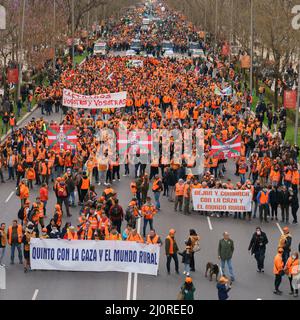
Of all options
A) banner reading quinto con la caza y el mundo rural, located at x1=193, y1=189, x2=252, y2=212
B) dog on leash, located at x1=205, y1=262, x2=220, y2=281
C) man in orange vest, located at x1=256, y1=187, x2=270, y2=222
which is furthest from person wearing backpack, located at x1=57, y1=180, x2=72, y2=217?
dog on leash, located at x1=205, y1=262, x2=220, y2=281

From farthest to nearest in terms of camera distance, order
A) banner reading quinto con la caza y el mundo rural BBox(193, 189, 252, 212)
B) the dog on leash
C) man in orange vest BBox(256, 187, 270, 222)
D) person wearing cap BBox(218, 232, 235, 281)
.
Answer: banner reading quinto con la caza y el mundo rural BBox(193, 189, 252, 212), man in orange vest BBox(256, 187, 270, 222), person wearing cap BBox(218, 232, 235, 281), the dog on leash

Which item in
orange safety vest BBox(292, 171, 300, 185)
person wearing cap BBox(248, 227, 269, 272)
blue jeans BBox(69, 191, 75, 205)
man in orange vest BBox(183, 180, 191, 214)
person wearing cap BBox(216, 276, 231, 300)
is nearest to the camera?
person wearing cap BBox(216, 276, 231, 300)

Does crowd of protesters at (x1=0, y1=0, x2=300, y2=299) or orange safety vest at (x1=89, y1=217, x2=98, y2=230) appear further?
crowd of protesters at (x1=0, y1=0, x2=300, y2=299)

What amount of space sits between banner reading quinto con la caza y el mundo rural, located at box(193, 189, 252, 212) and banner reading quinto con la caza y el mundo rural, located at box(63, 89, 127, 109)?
15.4 metres

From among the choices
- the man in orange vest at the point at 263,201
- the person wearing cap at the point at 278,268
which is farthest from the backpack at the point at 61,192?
the person wearing cap at the point at 278,268

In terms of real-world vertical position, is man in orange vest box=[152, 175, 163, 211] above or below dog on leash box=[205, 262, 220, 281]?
above

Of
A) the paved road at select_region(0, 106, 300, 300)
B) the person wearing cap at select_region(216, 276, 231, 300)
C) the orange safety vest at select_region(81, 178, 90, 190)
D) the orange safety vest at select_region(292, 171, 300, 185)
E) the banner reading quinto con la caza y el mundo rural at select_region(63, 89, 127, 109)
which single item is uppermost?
the banner reading quinto con la caza y el mundo rural at select_region(63, 89, 127, 109)

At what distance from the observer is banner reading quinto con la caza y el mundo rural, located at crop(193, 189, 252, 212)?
90.5 ft

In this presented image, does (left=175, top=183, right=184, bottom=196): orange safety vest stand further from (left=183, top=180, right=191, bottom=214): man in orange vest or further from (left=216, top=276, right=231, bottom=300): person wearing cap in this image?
(left=216, top=276, right=231, bottom=300): person wearing cap

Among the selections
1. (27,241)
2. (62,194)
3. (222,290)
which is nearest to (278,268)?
(222,290)

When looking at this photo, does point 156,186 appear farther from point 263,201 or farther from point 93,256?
point 93,256

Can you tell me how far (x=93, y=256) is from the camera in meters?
22.5

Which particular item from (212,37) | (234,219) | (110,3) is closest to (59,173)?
(234,219)

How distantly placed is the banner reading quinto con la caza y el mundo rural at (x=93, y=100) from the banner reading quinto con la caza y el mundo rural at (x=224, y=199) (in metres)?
15.4
